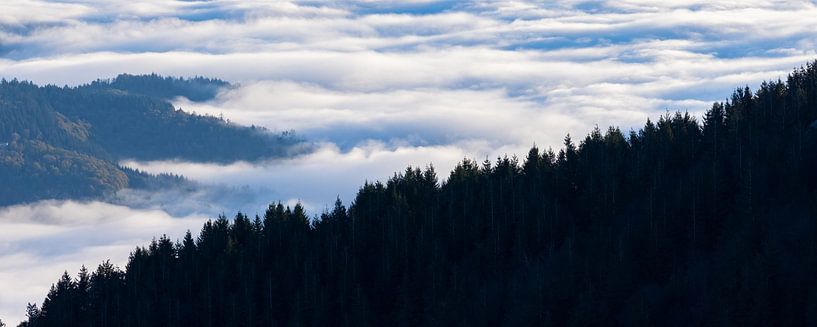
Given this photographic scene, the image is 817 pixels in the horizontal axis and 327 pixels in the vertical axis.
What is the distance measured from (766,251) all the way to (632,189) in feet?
144

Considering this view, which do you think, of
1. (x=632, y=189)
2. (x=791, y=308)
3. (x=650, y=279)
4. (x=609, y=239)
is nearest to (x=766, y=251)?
(x=791, y=308)

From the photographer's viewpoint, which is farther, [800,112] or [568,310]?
[800,112]

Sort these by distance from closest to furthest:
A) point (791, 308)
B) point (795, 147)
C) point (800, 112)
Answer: point (791, 308), point (795, 147), point (800, 112)

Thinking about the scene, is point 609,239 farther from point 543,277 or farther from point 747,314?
point 747,314

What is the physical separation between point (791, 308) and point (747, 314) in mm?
4118

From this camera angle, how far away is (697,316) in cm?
15775

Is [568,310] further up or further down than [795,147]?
further down

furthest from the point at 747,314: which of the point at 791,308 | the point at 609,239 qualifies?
the point at 609,239

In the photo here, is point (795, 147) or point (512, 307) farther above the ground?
point (795, 147)

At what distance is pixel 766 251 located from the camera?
156375 millimetres

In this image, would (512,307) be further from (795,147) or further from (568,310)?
(795,147)

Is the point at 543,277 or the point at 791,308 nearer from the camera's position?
the point at 791,308

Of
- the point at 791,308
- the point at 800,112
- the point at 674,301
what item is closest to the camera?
the point at 791,308

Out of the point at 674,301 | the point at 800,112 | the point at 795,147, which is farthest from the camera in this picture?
the point at 800,112
